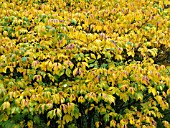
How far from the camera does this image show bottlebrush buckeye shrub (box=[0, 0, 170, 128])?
429 centimetres

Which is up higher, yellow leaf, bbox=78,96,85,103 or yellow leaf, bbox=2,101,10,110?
yellow leaf, bbox=78,96,85,103

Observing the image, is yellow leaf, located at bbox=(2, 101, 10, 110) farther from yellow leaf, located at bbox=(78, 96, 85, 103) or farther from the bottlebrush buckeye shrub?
yellow leaf, located at bbox=(78, 96, 85, 103)

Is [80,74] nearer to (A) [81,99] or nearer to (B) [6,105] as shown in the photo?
(A) [81,99]

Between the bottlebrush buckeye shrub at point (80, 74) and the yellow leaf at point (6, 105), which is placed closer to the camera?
the yellow leaf at point (6, 105)

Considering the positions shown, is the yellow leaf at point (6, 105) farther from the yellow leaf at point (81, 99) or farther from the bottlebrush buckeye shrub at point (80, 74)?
the yellow leaf at point (81, 99)

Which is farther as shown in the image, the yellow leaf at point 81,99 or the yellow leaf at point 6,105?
the yellow leaf at point 81,99

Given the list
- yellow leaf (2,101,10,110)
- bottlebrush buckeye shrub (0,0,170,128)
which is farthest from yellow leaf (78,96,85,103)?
yellow leaf (2,101,10,110)

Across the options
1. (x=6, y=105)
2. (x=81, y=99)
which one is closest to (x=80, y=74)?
(x=81, y=99)

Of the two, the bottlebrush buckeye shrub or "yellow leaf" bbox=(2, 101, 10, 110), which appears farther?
the bottlebrush buckeye shrub

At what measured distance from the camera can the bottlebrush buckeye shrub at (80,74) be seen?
4285 mm

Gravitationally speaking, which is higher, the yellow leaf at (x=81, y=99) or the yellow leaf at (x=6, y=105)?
the yellow leaf at (x=81, y=99)

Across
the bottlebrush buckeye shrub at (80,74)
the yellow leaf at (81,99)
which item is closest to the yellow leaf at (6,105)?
the bottlebrush buckeye shrub at (80,74)

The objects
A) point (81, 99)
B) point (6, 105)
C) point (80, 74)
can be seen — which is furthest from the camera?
point (80, 74)

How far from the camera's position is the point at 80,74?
4441 mm
